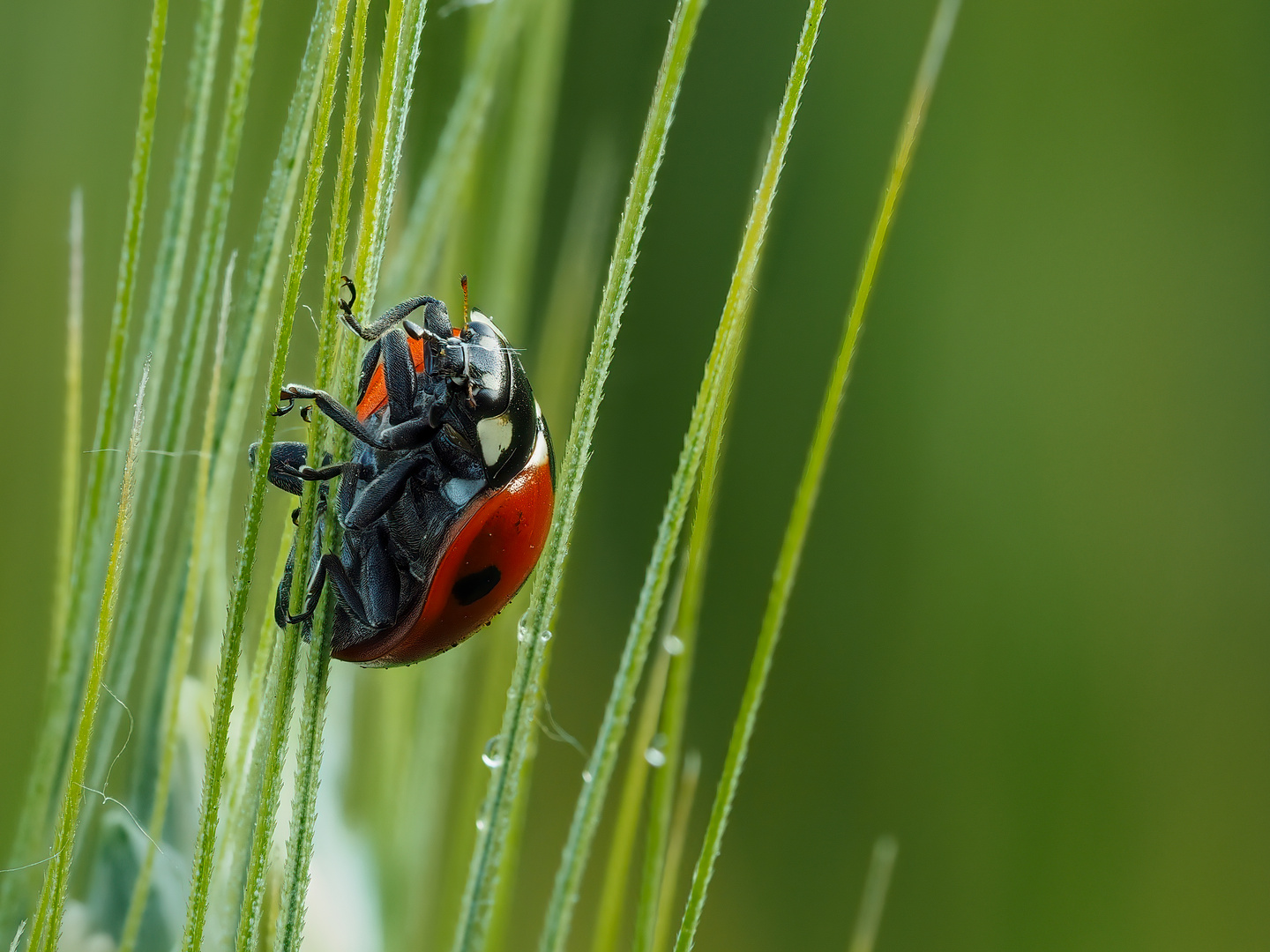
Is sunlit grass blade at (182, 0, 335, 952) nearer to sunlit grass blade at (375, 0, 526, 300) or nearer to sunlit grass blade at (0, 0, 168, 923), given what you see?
sunlit grass blade at (0, 0, 168, 923)

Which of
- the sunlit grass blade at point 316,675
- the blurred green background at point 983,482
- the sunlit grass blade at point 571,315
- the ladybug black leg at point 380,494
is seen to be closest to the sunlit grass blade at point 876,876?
the blurred green background at point 983,482

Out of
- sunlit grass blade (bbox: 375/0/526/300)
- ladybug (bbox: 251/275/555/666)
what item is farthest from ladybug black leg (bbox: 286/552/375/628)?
sunlit grass blade (bbox: 375/0/526/300)

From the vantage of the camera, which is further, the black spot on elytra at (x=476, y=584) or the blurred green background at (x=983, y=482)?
the blurred green background at (x=983, y=482)

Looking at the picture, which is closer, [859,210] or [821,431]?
[821,431]

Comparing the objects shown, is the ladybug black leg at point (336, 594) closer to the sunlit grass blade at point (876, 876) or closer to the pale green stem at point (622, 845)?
the pale green stem at point (622, 845)

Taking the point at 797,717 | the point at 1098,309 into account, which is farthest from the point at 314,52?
the point at 1098,309

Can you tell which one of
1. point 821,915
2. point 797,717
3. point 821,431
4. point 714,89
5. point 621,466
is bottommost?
point 821,915

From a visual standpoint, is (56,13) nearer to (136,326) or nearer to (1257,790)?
(136,326)
